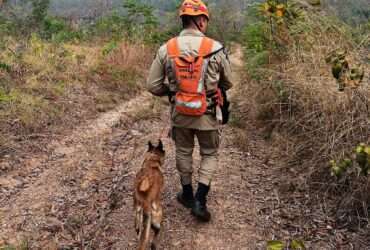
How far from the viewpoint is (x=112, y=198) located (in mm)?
4203

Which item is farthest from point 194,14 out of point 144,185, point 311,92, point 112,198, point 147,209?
point 112,198

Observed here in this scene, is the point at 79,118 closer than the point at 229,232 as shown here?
No

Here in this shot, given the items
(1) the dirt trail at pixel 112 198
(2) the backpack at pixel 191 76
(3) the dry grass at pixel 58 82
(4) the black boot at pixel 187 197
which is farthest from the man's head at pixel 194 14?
(3) the dry grass at pixel 58 82

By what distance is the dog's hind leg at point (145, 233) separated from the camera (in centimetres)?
291

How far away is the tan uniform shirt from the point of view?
3361 millimetres

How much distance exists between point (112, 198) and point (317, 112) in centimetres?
213

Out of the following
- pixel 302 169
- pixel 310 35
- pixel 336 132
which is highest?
pixel 310 35

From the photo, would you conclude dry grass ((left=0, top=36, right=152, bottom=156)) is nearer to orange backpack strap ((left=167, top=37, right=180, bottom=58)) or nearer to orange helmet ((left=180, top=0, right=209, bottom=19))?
orange backpack strap ((left=167, top=37, right=180, bottom=58))

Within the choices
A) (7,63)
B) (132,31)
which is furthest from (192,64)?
(132,31)

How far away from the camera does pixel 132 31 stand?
11.9 meters

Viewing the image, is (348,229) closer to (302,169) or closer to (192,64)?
(302,169)

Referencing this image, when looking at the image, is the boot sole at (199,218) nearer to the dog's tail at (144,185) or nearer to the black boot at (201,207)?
the black boot at (201,207)

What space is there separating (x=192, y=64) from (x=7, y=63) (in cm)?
506

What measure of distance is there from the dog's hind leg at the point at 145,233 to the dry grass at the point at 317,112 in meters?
1.60
